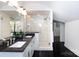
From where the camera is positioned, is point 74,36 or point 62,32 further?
point 62,32

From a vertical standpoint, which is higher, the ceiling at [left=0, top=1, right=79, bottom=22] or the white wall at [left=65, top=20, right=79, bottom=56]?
the ceiling at [left=0, top=1, right=79, bottom=22]

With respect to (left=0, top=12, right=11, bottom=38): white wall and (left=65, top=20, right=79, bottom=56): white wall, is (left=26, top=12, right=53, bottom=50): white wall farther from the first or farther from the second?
(left=0, top=12, right=11, bottom=38): white wall

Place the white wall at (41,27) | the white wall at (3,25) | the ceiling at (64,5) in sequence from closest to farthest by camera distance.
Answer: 1. the ceiling at (64,5)
2. the white wall at (3,25)
3. the white wall at (41,27)

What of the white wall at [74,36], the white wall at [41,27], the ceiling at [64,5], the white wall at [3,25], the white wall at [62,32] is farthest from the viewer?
the white wall at [41,27]

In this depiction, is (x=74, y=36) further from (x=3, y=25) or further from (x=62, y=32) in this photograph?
(x=3, y=25)

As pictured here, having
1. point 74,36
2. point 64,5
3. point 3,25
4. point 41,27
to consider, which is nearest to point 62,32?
point 41,27

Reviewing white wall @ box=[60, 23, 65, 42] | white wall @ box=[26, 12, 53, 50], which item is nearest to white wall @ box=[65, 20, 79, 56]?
white wall @ box=[60, 23, 65, 42]

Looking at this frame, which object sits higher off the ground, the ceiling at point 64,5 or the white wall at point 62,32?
the ceiling at point 64,5

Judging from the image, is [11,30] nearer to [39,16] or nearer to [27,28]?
[27,28]

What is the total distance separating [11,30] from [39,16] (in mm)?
2375

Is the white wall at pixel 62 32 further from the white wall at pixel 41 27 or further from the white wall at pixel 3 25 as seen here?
the white wall at pixel 3 25

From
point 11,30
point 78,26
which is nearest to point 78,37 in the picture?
point 78,26

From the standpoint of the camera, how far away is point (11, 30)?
9.80 ft

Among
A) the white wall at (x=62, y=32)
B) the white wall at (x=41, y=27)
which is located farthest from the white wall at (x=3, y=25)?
the white wall at (x=62, y=32)
